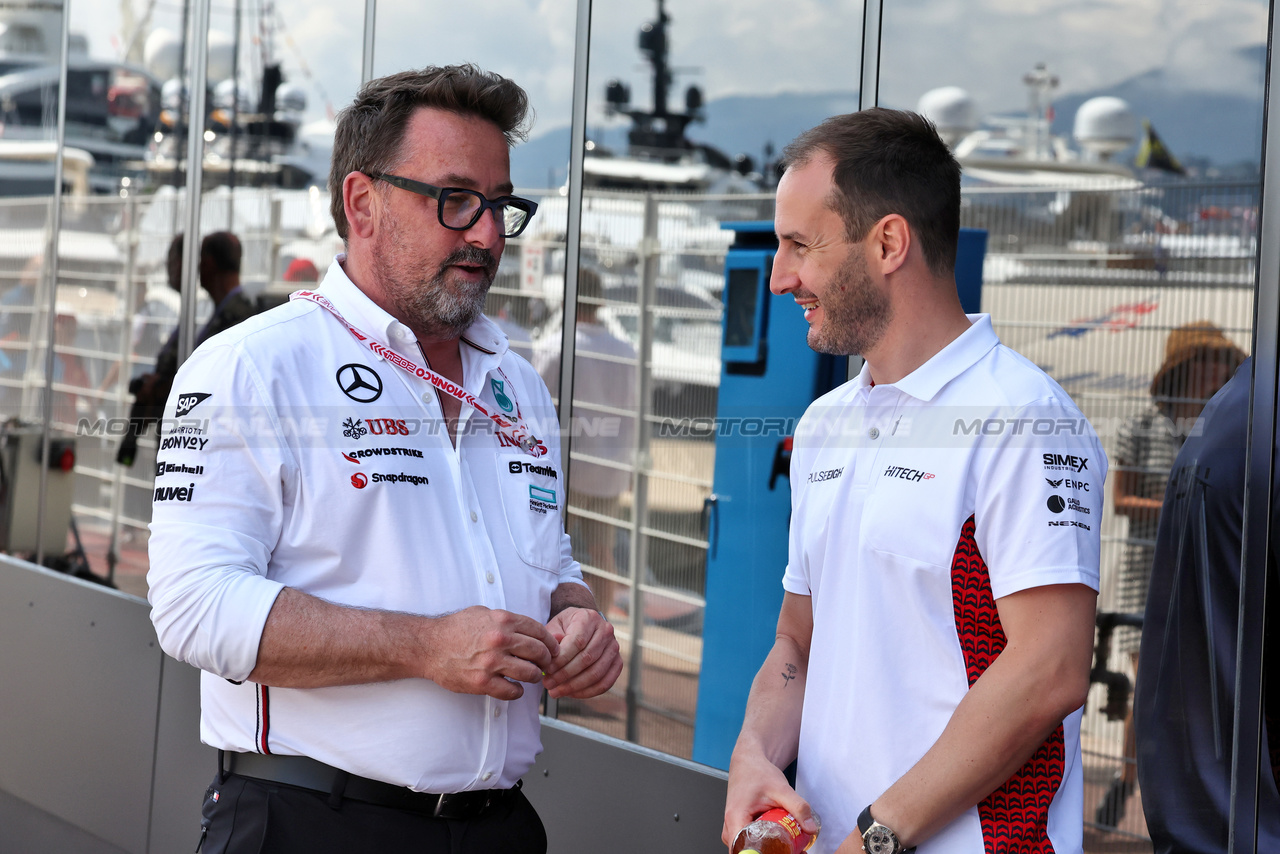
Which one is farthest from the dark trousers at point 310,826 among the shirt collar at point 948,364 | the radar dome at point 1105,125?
the radar dome at point 1105,125

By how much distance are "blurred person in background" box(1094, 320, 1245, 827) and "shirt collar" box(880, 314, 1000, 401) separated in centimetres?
246

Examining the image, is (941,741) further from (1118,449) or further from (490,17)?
(490,17)

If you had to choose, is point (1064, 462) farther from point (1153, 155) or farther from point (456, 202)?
point (1153, 155)

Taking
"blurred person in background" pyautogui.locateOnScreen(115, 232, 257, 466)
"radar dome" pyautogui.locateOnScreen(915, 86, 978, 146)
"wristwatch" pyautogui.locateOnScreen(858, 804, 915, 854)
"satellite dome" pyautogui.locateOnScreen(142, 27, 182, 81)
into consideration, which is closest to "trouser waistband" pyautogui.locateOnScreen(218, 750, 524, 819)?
"wristwatch" pyautogui.locateOnScreen(858, 804, 915, 854)

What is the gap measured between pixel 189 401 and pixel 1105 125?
4885mm

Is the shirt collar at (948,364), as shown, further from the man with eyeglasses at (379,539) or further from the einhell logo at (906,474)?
the man with eyeglasses at (379,539)

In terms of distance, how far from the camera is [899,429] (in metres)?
1.78

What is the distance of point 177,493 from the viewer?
1.75 m

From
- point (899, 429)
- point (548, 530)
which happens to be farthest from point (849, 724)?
point (548, 530)

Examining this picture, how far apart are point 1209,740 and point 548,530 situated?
1.25 m

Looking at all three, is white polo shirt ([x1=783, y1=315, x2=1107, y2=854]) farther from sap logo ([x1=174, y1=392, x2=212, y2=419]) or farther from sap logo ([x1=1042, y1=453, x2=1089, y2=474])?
sap logo ([x1=174, y1=392, x2=212, y2=419])

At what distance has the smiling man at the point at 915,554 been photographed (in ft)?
5.18

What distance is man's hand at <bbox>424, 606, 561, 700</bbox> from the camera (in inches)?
65.8

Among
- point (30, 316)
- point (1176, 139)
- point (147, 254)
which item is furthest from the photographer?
point (30, 316)
